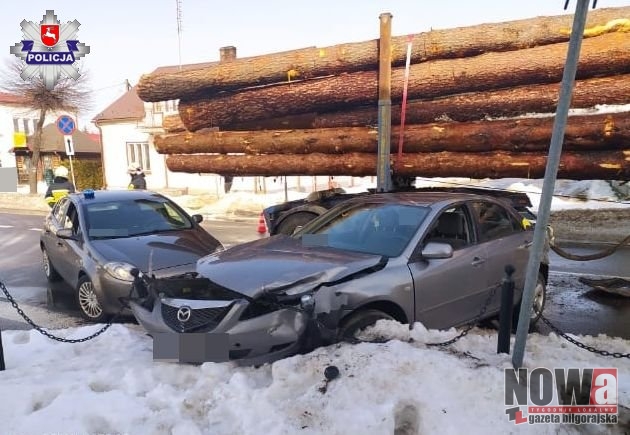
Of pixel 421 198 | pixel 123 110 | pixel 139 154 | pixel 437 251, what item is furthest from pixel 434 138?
pixel 123 110

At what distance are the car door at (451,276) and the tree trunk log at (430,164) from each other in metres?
3.18

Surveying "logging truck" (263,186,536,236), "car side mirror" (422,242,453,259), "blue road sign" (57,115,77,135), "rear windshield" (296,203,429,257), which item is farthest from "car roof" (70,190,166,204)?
"blue road sign" (57,115,77,135)

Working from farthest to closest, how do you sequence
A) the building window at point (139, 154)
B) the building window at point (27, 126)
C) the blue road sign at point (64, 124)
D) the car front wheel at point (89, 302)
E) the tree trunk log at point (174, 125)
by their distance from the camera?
the building window at point (27, 126), the building window at point (139, 154), the blue road sign at point (64, 124), the tree trunk log at point (174, 125), the car front wheel at point (89, 302)

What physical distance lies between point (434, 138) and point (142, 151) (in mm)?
25116

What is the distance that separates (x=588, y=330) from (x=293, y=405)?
3971 mm

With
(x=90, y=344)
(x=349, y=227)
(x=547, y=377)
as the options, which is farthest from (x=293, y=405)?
(x=90, y=344)

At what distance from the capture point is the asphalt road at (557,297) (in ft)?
18.7

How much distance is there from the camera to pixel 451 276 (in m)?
4.38

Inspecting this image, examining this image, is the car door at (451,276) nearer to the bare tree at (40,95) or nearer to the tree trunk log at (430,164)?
the tree trunk log at (430,164)

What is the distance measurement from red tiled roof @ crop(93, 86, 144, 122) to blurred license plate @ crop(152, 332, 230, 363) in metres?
27.9

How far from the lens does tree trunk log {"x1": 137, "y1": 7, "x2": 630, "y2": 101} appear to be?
726 cm

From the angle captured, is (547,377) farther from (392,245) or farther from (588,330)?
(588,330)
